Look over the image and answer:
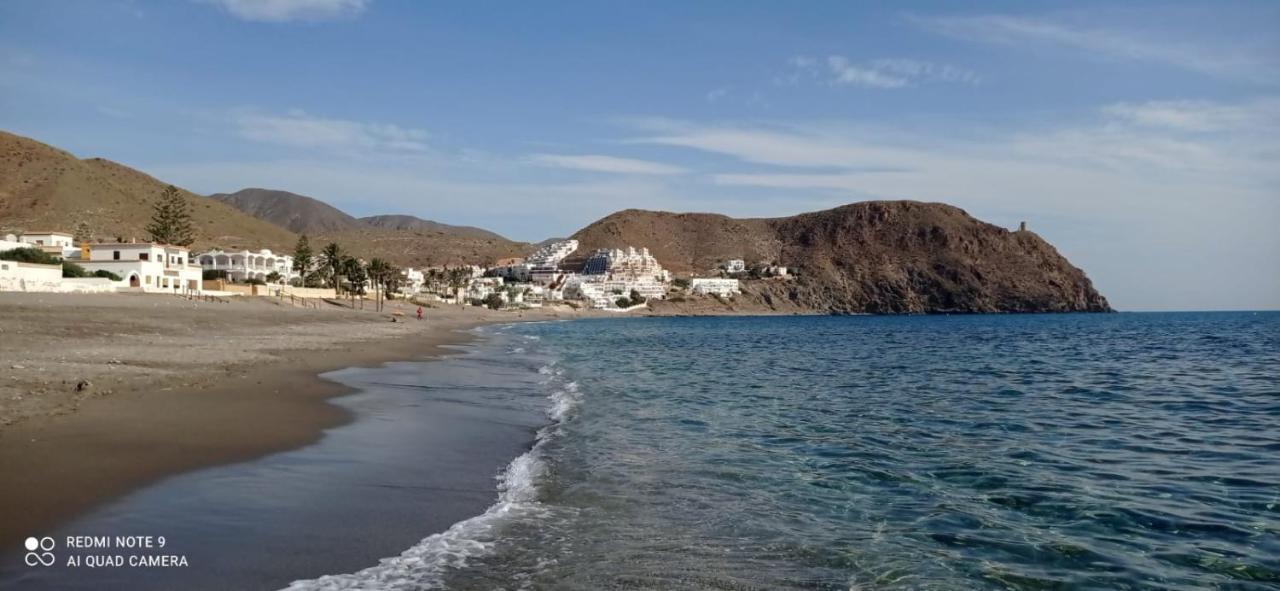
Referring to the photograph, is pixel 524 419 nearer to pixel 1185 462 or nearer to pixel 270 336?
pixel 1185 462

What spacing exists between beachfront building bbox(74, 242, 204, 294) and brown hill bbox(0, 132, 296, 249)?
1492 inches

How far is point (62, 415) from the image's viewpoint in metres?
10.9

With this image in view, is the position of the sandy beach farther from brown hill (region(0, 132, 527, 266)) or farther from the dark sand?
brown hill (region(0, 132, 527, 266))

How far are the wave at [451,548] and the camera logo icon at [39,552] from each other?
1.84 meters

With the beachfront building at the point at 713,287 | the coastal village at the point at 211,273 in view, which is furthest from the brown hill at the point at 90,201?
the beachfront building at the point at 713,287

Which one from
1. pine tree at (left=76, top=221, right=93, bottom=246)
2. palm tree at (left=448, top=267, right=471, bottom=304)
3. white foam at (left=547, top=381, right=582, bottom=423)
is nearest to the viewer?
white foam at (left=547, top=381, right=582, bottom=423)

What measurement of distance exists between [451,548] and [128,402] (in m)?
8.43

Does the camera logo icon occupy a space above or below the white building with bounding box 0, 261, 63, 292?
below

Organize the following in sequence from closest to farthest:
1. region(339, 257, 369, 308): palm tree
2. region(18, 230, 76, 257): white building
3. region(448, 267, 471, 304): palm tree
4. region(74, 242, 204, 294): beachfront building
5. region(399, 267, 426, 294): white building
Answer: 1. region(74, 242, 204, 294): beachfront building
2. region(18, 230, 76, 257): white building
3. region(339, 257, 369, 308): palm tree
4. region(399, 267, 426, 294): white building
5. region(448, 267, 471, 304): palm tree

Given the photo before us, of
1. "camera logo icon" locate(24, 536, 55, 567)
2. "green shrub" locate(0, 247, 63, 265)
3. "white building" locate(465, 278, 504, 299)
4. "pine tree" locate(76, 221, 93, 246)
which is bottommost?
"camera logo icon" locate(24, 536, 55, 567)

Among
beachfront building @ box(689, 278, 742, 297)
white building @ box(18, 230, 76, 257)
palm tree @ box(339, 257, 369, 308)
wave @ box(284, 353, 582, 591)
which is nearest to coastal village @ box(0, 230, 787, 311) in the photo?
white building @ box(18, 230, 76, 257)

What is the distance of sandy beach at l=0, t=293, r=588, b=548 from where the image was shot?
26.2ft

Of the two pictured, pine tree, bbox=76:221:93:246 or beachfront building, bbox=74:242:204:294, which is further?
pine tree, bbox=76:221:93:246

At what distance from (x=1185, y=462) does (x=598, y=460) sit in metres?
8.49
